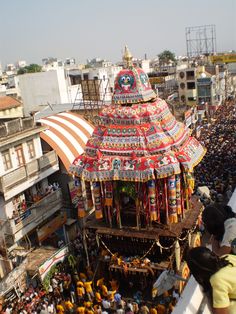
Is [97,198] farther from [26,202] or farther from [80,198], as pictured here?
[26,202]

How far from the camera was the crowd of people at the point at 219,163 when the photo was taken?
22.0 meters

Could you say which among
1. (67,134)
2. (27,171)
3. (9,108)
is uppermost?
(9,108)

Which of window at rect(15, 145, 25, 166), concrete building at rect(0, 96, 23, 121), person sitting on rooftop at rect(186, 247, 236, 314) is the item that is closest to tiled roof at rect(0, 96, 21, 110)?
concrete building at rect(0, 96, 23, 121)

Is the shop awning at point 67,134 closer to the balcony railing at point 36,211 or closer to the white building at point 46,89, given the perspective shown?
the balcony railing at point 36,211

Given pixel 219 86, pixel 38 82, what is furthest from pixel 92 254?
pixel 219 86

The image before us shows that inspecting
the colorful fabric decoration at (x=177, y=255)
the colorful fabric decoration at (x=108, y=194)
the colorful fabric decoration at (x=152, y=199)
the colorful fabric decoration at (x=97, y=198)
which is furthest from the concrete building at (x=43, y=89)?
the colorful fabric decoration at (x=177, y=255)

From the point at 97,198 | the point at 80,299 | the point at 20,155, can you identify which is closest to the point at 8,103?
the point at 20,155

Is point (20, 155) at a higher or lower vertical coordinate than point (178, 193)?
higher

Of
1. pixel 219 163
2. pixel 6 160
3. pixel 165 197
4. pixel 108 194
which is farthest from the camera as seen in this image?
pixel 219 163

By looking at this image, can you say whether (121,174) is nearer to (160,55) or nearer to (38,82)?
(38,82)

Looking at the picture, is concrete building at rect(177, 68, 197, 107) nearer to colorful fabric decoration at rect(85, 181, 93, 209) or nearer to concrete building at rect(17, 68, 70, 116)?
concrete building at rect(17, 68, 70, 116)

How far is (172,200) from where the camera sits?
46.0ft

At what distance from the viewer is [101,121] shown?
15.5 m

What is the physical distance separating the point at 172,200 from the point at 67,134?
8.74 m
